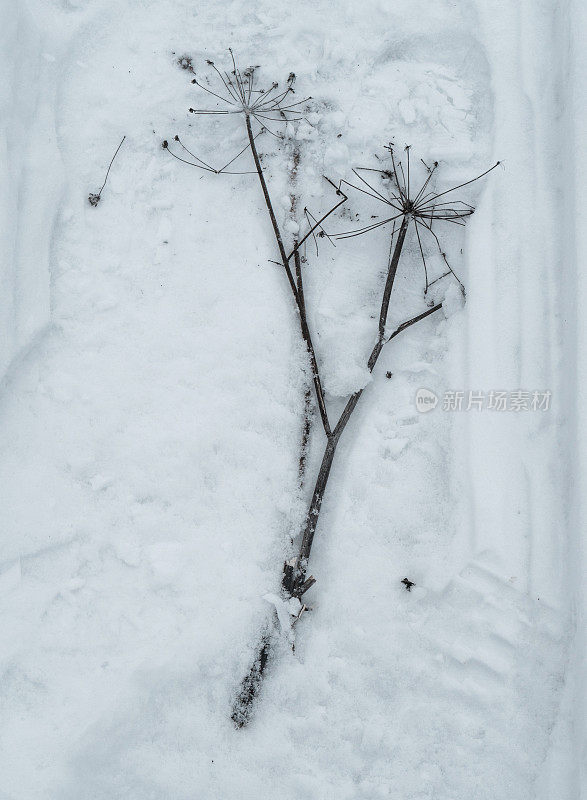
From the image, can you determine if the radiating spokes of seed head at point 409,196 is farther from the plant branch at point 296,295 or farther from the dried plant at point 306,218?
the plant branch at point 296,295

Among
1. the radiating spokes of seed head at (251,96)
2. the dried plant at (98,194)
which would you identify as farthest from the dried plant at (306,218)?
the dried plant at (98,194)

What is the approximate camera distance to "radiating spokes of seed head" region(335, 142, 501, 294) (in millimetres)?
2119

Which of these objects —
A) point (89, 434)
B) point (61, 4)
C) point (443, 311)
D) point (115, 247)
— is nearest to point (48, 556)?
point (89, 434)

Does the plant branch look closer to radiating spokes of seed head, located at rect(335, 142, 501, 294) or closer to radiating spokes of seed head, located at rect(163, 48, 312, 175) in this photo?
radiating spokes of seed head, located at rect(163, 48, 312, 175)

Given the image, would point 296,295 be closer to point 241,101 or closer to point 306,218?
point 306,218

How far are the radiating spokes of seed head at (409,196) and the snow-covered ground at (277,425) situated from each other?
5cm

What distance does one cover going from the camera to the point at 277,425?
6.81 ft

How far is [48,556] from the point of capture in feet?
6.43

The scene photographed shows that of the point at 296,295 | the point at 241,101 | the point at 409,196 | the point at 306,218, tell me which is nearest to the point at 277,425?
the point at 296,295

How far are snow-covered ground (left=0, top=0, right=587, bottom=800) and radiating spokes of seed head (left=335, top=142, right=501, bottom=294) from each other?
0.15 feet

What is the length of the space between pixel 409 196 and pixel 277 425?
3.33 feet

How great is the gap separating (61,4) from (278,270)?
1.30 m

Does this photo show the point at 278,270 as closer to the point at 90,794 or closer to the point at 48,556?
the point at 48,556

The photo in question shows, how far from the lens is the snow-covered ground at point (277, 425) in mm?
1876
